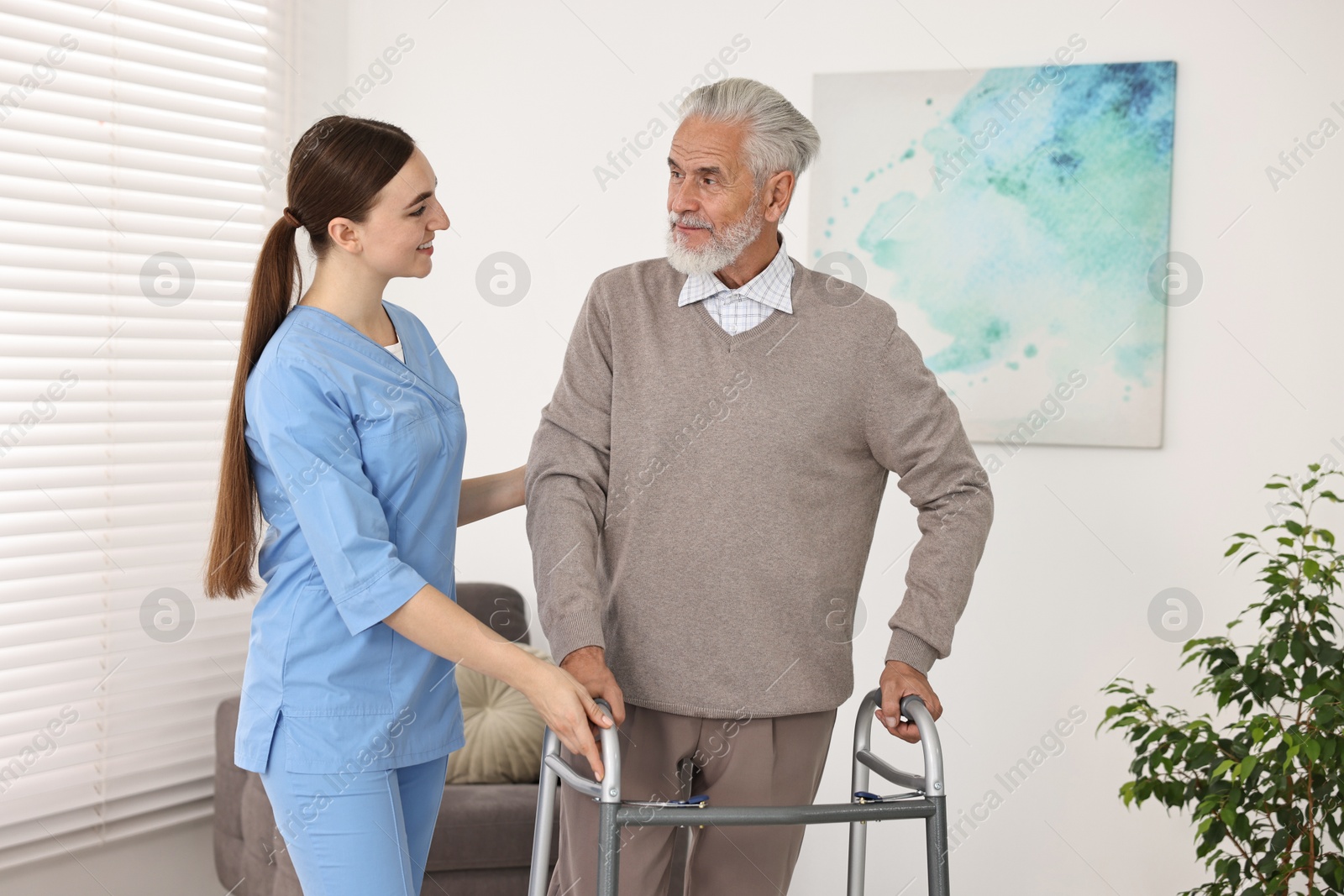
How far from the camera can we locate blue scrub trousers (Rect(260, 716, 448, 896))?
4.83 feet

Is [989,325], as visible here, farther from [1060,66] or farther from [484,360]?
[484,360]

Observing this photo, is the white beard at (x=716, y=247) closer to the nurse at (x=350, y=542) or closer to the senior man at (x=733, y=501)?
the senior man at (x=733, y=501)

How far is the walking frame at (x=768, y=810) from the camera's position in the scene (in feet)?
4.33

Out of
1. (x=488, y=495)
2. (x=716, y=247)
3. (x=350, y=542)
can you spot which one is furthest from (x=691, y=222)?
(x=350, y=542)

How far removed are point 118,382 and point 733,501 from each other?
1.96m

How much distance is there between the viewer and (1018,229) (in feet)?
9.75

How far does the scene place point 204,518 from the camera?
10.3 ft

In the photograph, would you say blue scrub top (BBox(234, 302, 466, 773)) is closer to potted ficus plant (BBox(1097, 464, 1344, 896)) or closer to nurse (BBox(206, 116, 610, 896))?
nurse (BBox(206, 116, 610, 896))

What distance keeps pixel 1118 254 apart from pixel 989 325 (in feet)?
1.17

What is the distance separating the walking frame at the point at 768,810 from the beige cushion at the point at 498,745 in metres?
1.18

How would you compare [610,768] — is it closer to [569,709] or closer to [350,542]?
[569,709]

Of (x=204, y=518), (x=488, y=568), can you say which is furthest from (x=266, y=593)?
(x=488, y=568)

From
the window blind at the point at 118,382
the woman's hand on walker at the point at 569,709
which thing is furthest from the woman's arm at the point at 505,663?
the window blind at the point at 118,382

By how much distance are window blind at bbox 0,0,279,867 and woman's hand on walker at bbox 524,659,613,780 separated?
72.1 inches
